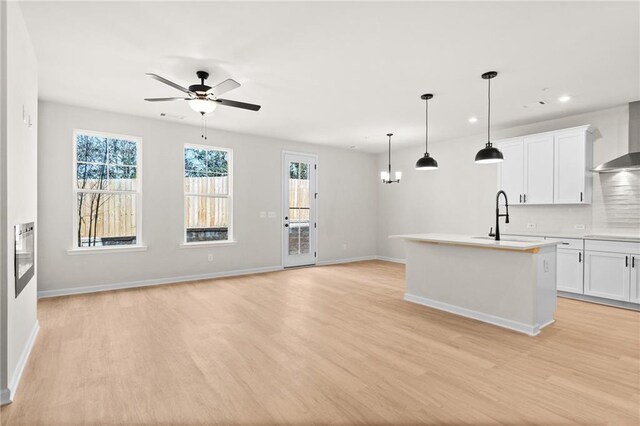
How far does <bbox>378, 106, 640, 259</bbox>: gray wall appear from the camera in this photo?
482 cm

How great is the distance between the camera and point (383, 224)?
8.67m

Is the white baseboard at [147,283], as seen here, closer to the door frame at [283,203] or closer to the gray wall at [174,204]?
the gray wall at [174,204]

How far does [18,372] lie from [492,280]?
14.6 ft

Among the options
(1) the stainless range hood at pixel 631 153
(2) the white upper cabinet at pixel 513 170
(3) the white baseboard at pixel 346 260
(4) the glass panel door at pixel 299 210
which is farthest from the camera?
(3) the white baseboard at pixel 346 260

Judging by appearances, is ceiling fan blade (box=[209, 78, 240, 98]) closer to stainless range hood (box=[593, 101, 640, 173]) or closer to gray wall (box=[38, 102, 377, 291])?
gray wall (box=[38, 102, 377, 291])

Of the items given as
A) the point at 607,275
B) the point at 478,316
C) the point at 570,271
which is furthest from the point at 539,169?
the point at 478,316

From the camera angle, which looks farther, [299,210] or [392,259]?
[392,259]

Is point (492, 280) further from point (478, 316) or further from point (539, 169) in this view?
point (539, 169)

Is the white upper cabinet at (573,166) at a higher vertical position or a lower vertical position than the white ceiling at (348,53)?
lower

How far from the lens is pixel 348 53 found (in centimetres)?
329

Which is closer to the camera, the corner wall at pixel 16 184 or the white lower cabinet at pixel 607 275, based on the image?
the corner wall at pixel 16 184

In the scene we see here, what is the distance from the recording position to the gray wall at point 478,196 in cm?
482

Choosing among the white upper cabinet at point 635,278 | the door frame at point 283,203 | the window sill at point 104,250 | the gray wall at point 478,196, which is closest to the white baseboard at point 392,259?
the gray wall at point 478,196

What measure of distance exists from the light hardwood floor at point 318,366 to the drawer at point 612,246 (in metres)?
0.79
